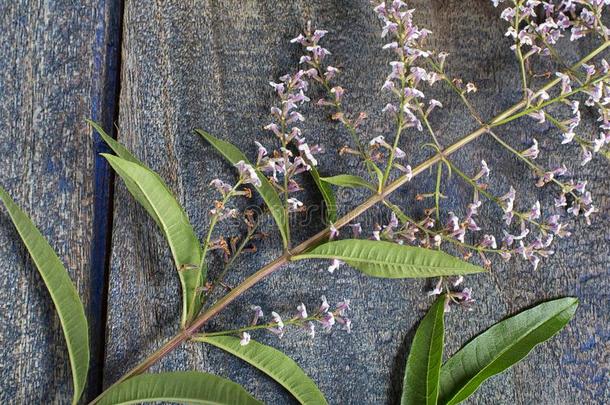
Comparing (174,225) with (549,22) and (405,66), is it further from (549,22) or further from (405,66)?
(549,22)

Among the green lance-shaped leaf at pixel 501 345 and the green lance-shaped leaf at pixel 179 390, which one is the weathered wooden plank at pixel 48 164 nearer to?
the green lance-shaped leaf at pixel 179 390

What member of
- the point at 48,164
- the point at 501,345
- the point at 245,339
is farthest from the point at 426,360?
the point at 48,164

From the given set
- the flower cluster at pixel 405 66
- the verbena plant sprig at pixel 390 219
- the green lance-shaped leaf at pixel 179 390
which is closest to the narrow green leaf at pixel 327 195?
the verbena plant sprig at pixel 390 219

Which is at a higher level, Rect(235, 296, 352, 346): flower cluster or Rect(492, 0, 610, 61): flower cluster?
Rect(492, 0, 610, 61): flower cluster

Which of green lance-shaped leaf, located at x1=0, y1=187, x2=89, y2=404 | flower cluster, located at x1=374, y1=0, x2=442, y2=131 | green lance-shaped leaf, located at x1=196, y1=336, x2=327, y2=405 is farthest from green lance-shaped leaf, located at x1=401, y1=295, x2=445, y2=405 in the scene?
green lance-shaped leaf, located at x1=0, y1=187, x2=89, y2=404

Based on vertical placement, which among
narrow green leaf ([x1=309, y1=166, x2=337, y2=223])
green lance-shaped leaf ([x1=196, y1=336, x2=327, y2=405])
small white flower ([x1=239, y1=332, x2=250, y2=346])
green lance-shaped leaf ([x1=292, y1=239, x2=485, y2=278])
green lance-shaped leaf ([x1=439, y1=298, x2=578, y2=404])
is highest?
narrow green leaf ([x1=309, y1=166, x2=337, y2=223])

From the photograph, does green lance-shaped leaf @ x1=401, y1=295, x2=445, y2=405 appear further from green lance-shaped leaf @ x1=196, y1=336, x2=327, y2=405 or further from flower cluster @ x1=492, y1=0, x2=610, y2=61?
flower cluster @ x1=492, y1=0, x2=610, y2=61
